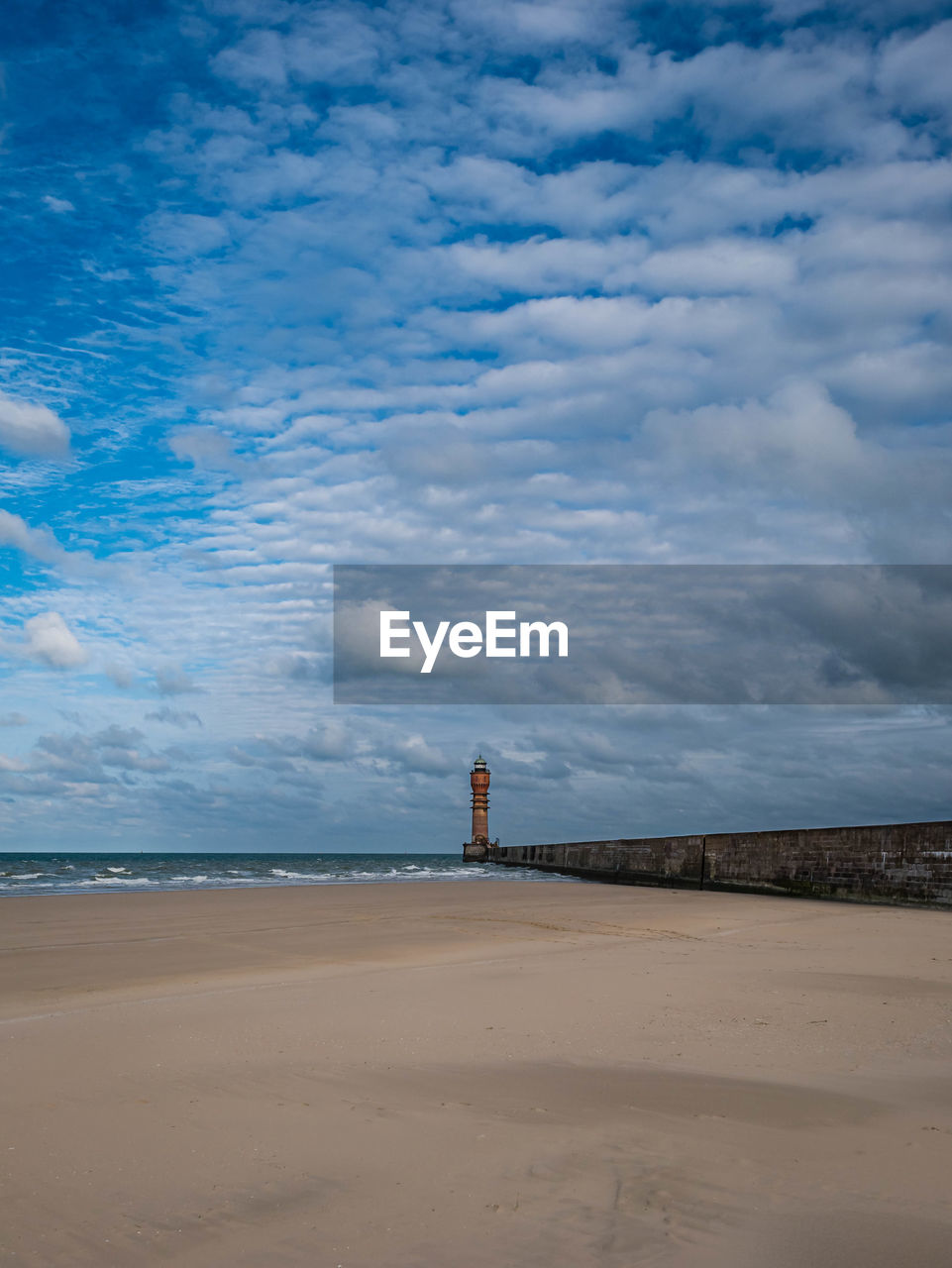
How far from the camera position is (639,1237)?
8.96 ft

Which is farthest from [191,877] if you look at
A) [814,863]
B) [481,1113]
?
[481,1113]

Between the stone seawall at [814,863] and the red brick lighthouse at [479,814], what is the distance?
2022 cm

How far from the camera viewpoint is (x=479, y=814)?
2232 inches

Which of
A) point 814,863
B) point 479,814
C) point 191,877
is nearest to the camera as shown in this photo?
point 814,863

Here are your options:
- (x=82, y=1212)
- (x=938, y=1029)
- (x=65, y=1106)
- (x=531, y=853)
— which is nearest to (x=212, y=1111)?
(x=65, y=1106)

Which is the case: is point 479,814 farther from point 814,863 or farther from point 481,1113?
point 481,1113

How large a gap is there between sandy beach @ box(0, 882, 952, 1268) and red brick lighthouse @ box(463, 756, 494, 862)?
47.2 m

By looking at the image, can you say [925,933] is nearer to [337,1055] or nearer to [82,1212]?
[337,1055]

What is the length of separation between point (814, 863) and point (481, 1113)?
63.1 feet

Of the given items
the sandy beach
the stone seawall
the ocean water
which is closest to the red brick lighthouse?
the ocean water

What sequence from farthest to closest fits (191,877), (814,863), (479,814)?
(479,814) < (191,877) < (814,863)

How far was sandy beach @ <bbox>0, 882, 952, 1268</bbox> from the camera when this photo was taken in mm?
2754

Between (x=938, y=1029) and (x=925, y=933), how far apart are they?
19.5 ft

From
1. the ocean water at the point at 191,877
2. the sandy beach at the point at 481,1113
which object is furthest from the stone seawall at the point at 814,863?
the sandy beach at the point at 481,1113
